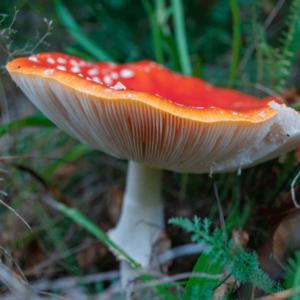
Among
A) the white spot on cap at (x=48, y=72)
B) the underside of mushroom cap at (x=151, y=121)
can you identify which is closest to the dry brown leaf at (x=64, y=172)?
the underside of mushroom cap at (x=151, y=121)

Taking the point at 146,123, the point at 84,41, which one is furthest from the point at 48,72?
the point at 84,41

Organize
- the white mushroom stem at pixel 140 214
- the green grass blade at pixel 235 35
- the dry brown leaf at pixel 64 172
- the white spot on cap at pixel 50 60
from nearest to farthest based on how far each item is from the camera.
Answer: the white spot on cap at pixel 50 60
the white mushroom stem at pixel 140 214
the green grass blade at pixel 235 35
the dry brown leaf at pixel 64 172

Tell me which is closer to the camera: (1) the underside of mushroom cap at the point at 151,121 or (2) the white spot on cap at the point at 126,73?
(1) the underside of mushroom cap at the point at 151,121

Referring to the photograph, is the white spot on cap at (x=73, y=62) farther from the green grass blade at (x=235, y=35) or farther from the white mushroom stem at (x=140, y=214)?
the green grass blade at (x=235, y=35)

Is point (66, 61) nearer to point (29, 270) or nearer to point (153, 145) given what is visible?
point (153, 145)

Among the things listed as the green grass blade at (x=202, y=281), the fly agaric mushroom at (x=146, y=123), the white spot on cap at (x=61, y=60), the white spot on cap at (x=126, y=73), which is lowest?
the green grass blade at (x=202, y=281)

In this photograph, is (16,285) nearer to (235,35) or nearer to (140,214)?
(140,214)

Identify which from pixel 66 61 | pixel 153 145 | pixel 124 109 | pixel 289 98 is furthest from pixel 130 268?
pixel 289 98
